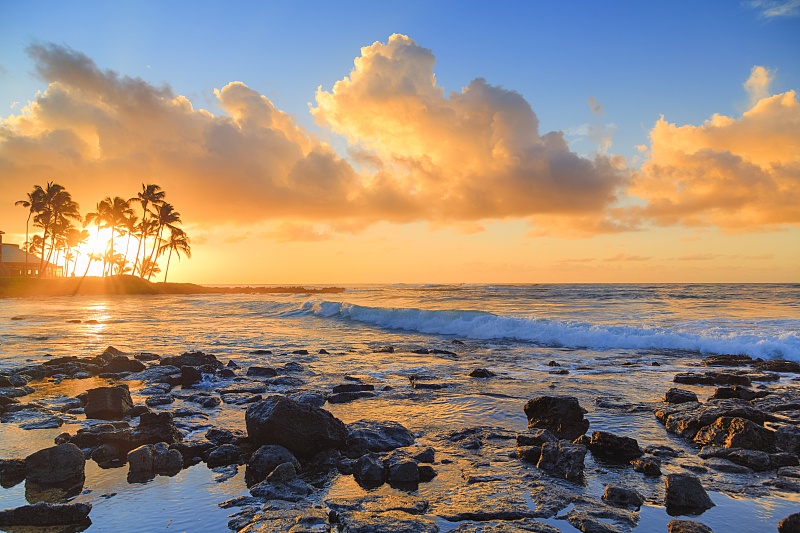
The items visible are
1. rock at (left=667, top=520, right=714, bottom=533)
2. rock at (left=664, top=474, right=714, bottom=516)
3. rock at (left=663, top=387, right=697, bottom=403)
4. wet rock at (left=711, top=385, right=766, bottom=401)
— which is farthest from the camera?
wet rock at (left=711, top=385, right=766, bottom=401)

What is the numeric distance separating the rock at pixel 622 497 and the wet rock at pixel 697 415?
11.1 feet

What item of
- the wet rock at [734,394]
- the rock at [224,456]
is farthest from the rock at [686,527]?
the wet rock at [734,394]

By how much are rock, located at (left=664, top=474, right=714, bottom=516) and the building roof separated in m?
106

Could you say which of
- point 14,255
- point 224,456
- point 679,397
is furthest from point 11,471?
point 14,255

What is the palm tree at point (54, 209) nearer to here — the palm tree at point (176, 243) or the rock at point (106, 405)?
the palm tree at point (176, 243)

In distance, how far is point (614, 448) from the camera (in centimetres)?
731

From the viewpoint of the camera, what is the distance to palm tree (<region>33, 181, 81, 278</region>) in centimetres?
7306

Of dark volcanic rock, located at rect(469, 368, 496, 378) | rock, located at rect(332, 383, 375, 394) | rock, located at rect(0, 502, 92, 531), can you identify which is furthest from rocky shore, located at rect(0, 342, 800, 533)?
dark volcanic rock, located at rect(469, 368, 496, 378)

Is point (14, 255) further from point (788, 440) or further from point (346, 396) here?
point (788, 440)

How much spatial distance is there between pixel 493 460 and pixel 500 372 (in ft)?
27.9

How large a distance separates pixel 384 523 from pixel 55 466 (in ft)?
14.2

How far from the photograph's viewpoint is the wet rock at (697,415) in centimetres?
855

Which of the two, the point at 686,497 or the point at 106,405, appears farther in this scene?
the point at 106,405

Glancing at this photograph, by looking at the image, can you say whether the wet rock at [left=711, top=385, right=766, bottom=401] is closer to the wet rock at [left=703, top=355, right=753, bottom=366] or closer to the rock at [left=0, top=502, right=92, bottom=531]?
the wet rock at [left=703, top=355, right=753, bottom=366]
